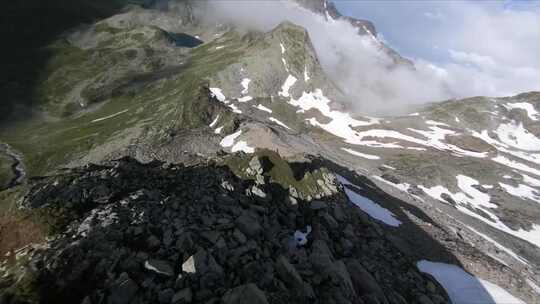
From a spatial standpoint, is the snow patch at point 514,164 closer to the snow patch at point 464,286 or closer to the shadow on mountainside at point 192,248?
the snow patch at point 464,286

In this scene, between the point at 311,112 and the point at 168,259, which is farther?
the point at 311,112

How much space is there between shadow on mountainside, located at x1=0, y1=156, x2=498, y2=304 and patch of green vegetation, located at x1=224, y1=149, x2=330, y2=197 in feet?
9.84

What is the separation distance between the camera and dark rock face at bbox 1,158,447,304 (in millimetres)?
16234

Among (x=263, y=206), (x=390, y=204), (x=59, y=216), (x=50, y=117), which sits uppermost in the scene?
(x=59, y=216)

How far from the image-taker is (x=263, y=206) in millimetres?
28734

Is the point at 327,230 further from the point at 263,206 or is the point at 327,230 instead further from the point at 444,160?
the point at 444,160

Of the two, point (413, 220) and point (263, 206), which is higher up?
point (263, 206)

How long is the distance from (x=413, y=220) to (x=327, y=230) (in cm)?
2844

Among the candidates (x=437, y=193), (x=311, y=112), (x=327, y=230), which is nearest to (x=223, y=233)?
(x=327, y=230)

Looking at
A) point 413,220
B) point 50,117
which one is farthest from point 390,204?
point 50,117

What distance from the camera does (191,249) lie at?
736 inches

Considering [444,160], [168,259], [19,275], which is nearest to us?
[19,275]

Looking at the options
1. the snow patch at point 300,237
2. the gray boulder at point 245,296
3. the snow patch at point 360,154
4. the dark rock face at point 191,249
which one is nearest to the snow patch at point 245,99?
→ the snow patch at point 360,154

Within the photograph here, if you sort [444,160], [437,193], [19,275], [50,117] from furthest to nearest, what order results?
[50,117], [444,160], [437,193], [19,275]
